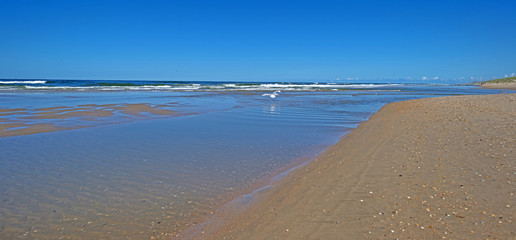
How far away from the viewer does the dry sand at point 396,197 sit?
358 centimetres

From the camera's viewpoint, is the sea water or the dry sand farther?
the sea water

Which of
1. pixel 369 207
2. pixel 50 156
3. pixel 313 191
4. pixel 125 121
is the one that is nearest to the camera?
pixel 369 207

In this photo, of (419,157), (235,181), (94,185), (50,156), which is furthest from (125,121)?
(419,157)

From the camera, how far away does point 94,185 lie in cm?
561

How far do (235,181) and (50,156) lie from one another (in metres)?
4.94

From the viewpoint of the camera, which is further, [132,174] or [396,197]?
[132,174]

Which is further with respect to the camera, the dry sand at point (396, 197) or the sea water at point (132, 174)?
the sea water at point (132, 174)

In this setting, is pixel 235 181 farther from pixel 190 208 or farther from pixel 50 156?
pixel 50 156

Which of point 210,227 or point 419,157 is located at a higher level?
point 419,157

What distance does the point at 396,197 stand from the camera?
4.41m

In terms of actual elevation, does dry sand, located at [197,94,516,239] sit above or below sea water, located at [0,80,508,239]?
above

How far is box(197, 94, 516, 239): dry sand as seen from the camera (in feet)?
11.7

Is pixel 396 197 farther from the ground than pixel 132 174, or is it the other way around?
pixel 396 197

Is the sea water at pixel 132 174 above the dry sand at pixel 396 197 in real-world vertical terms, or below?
below
